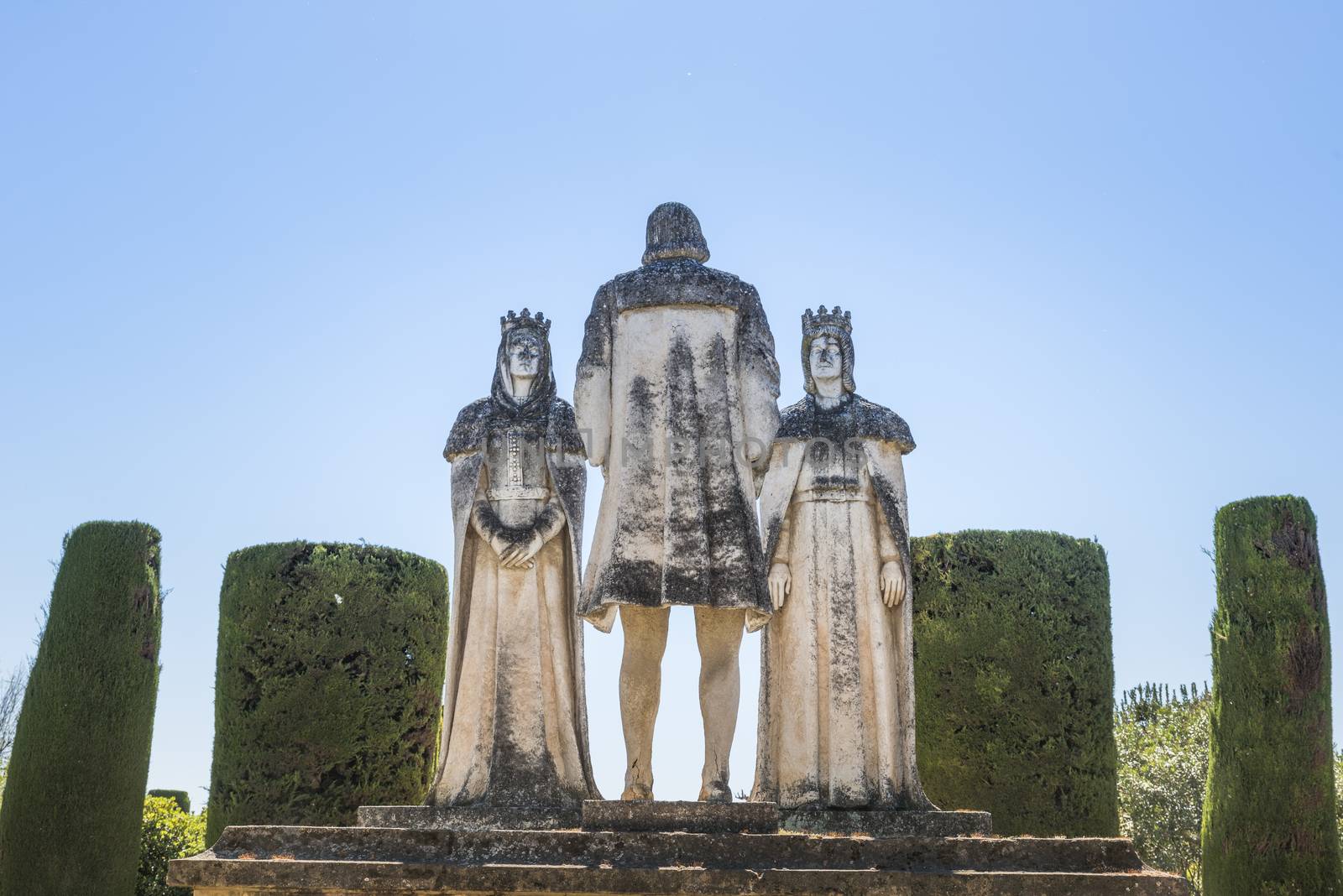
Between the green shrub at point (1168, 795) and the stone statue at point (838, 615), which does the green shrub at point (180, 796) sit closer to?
the green shrub at point (1168, 795)

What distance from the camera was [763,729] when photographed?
28.8ft

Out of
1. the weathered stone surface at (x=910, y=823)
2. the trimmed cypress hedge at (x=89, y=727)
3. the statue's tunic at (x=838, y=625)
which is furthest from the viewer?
the trimmed cypress hedge at (x=89, y=727)

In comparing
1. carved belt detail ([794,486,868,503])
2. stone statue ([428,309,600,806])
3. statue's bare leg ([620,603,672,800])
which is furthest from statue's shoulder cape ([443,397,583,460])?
statue's bare leg ([620,603,672,800])

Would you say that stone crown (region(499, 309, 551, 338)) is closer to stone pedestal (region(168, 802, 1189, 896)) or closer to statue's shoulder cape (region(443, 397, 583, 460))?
statue's shoulder cape (region(443, 397, 583, 460))

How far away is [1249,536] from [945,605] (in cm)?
296

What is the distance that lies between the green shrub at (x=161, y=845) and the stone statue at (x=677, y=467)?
8.06 m

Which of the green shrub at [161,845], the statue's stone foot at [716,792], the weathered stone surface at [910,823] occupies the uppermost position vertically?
the statue's stone foot at [716,792]

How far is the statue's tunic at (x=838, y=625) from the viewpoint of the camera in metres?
8.47

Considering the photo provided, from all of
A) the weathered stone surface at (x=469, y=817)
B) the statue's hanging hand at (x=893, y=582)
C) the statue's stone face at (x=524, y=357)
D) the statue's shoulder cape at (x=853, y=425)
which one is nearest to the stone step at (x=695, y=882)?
the weathered stone surface at (x=469, y=817)

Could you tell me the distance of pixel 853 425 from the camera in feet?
29.2

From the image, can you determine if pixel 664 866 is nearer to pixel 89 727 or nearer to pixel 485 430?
pixel 485 430

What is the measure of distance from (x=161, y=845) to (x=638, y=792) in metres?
8.60

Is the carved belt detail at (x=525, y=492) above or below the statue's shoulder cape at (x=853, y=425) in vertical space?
below

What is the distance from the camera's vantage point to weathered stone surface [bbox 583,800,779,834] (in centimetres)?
620
